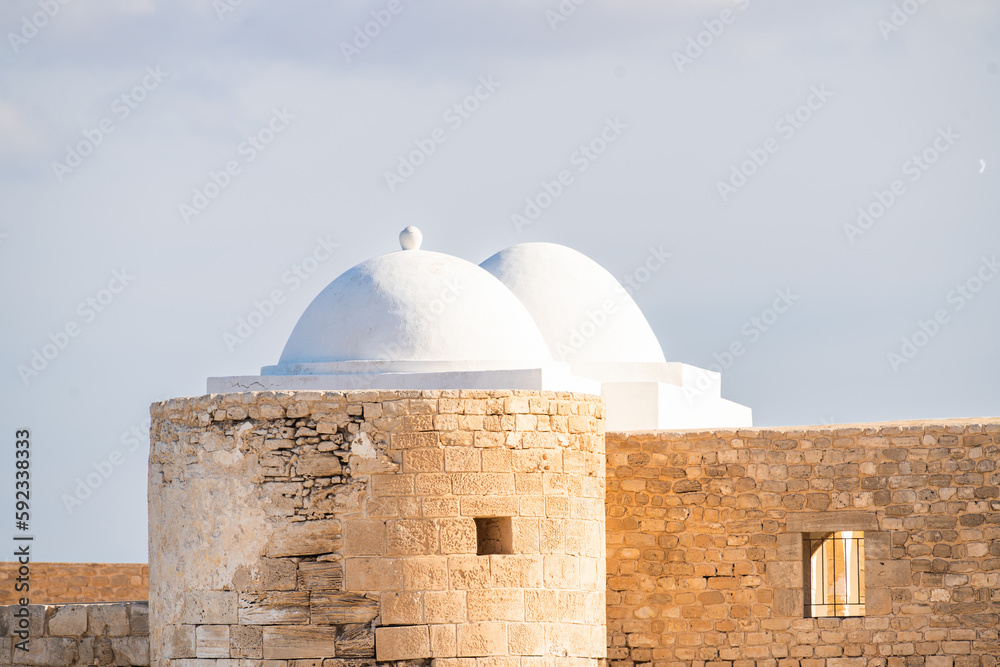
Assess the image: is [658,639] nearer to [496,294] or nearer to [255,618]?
[255,618]

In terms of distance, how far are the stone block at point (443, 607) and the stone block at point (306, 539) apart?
610mm

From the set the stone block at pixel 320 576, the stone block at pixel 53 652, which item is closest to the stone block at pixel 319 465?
the stone block at pixel 320 576

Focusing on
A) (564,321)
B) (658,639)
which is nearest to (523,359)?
(564,321)

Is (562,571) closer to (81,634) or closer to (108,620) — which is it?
(108,620)

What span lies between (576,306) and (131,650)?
9322mm

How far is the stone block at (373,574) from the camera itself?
339 inches

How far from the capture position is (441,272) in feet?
53.8

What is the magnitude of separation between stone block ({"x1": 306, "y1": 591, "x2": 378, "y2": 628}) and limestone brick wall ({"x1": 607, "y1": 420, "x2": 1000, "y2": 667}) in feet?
8.26

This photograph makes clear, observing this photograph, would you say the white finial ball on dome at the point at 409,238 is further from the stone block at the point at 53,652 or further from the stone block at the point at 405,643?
the stone block at the point at 405,643

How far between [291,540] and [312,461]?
0.46 m

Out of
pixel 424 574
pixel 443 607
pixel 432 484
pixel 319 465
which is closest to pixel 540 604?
pixel 443 607

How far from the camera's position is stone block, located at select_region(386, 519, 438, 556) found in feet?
28.3

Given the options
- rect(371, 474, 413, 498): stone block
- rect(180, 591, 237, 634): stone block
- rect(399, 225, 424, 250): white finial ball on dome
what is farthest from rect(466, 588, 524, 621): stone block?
rect(399, 225, 424, 250): white finial ball on dome

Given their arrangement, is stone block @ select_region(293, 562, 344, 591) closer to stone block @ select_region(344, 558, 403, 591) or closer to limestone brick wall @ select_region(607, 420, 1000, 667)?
stone block @ select_region(344, 558, 403, 591)
